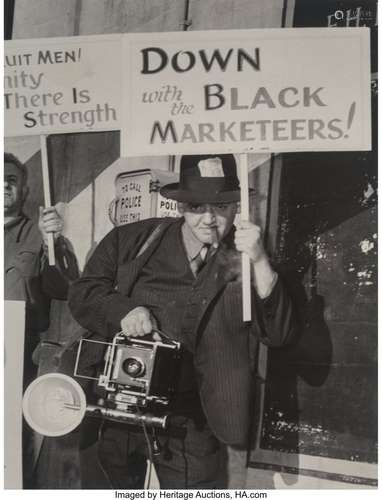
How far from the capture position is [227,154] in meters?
3.54

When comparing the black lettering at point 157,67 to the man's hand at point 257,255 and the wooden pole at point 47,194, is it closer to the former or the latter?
the wooden pole at point 47,194

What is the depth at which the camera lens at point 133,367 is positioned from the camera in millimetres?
3355

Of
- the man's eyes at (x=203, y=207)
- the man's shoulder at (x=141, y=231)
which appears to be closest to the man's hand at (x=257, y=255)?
the man's eyes at (x=203, y=207)

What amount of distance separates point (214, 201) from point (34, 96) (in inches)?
48.8

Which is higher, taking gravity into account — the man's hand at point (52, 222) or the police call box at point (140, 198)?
the police call box at point (140, 198)

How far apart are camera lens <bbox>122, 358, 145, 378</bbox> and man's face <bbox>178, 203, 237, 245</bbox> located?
744mm

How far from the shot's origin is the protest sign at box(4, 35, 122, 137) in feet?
12.0

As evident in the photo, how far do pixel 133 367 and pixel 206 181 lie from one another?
1078 mm

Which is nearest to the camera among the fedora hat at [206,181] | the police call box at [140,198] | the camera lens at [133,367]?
the camera lens at [133,367]

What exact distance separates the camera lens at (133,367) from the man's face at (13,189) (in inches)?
44.7

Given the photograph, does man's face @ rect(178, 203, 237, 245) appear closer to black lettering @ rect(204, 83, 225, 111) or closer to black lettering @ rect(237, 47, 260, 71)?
black lettering @ rect(204, 83, 225, 111)

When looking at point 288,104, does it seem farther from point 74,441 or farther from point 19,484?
point 19,484

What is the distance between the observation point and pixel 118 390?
3.41 meters

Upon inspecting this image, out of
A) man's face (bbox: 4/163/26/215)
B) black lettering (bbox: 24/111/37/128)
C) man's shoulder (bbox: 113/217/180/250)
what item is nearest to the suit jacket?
man's shoulder (bbox: 113/217/180/250)
